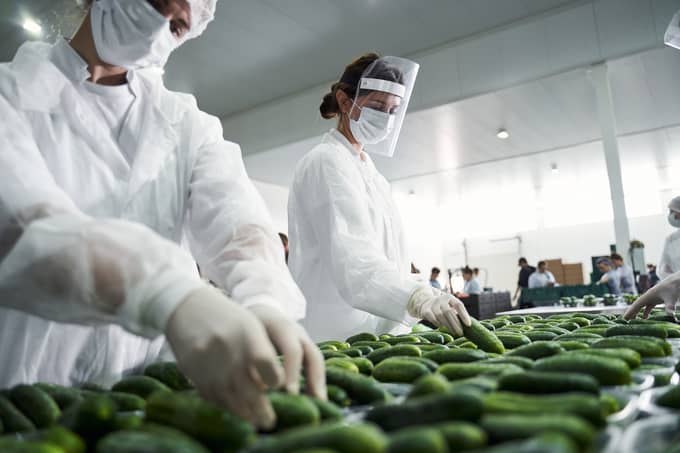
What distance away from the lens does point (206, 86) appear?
805 centimetres

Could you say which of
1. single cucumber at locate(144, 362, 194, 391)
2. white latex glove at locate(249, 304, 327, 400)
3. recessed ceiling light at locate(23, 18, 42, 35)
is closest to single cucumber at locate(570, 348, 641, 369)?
white latex glove at locate(249, 304, 327, 400)

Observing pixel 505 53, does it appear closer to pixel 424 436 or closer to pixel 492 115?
pixel 492 115

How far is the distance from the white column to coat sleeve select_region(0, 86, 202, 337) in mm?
6849

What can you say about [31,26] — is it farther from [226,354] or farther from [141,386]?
[226,354]

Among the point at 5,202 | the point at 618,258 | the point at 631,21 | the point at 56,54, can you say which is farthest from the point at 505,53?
the point at 5,202

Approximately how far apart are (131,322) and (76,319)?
5.3 inches

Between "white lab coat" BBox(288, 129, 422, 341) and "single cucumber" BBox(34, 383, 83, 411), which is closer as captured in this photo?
"single cucumber" BBox(34, 383, 83, 411)

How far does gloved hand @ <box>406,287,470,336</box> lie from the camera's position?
1673 millimetres

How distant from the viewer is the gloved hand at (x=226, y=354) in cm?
71

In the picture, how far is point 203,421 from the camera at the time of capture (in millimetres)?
642

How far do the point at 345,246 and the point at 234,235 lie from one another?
35.2 inches

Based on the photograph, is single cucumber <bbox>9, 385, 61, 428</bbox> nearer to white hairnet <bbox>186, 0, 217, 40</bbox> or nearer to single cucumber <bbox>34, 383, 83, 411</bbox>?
single cucumber <bbox>34, 383, 83, 411</bbox>

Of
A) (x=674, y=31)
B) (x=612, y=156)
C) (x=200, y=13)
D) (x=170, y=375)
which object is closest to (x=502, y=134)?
(x=612, y=156)

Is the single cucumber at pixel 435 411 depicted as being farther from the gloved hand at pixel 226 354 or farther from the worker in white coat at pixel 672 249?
the worker in white coat at pixel 672 249
